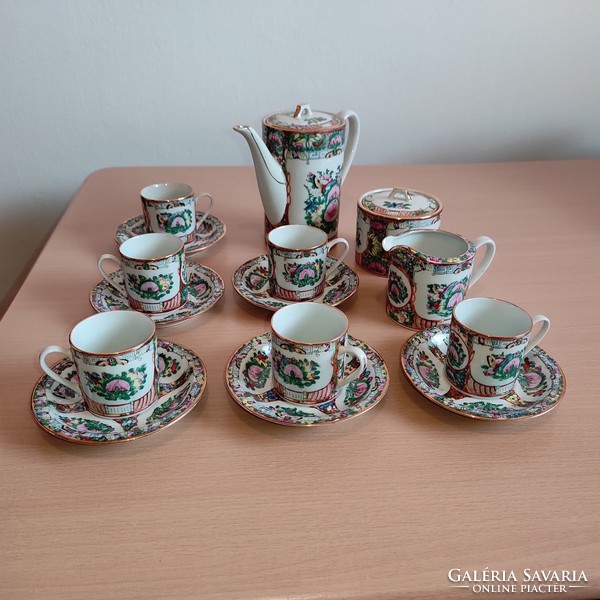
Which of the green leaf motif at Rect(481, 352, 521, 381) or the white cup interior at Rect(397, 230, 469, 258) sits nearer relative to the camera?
the green leaf motif at Rect(481, 352, 521, 381)

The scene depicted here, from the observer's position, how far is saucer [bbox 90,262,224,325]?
709 mm

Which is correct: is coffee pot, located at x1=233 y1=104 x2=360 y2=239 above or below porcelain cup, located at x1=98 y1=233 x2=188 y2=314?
above

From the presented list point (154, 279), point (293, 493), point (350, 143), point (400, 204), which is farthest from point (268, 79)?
point (293, 493)

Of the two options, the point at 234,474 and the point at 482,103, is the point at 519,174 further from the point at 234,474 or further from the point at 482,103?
the point at 234,474

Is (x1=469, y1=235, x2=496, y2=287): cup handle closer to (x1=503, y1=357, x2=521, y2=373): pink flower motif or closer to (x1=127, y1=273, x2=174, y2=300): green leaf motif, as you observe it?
(x1=503, y1=357, x2=521, y2=373): pink flower motif

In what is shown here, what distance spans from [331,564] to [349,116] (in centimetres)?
65

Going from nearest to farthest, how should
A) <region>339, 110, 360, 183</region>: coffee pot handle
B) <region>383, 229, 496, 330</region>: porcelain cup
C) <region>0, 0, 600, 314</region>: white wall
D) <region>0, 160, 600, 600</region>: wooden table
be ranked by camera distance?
<region>0, 160, 600, 600</region>: wooden table, <region>383, 229, 496, 330</region>: porcelain cup, <region>339, 110, 360, 183</region>: coffee pot handle, <region>0, 0, 600, 314</region>: white wall

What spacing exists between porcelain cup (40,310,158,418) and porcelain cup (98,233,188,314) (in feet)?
0.32

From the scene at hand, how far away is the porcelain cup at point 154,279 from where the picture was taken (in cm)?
69

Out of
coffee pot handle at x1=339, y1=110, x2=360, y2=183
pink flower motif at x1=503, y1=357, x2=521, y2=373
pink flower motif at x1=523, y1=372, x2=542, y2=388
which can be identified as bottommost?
pink flower motif at x1=523, y1=372, x2=542, y2=388

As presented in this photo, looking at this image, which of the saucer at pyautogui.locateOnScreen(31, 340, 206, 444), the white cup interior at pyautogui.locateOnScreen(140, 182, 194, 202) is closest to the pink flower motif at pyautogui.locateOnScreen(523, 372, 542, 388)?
the saucer at pyautogui.locateOnScreen(31, 340, 206, 444)

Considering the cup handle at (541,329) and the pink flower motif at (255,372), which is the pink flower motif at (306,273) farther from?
the cup handle at (541,329)

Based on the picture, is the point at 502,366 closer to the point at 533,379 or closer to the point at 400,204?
the point at 533,379

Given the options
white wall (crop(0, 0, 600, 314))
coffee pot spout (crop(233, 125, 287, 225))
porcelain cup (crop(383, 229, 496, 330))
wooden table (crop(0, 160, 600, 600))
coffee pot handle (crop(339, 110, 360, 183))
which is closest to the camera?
wooden table (crop(0, 160, 600, 600))
